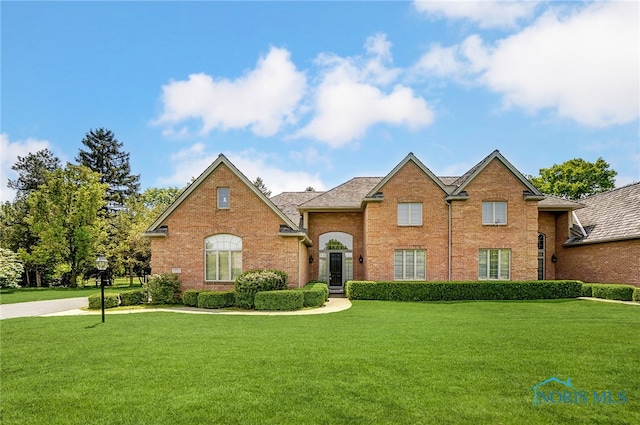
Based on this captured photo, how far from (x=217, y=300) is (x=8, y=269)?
2444 cm

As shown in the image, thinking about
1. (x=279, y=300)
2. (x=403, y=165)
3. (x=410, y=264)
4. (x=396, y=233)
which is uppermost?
(x=403, y=165)

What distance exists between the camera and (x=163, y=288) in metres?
18.9

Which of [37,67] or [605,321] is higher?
[37,67]

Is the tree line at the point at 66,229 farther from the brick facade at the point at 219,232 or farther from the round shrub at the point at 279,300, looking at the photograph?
the round shrub at the point at 279,300

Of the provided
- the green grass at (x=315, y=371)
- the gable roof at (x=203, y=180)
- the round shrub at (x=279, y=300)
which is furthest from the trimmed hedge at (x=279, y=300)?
the gable roof at (x=203, y=180)

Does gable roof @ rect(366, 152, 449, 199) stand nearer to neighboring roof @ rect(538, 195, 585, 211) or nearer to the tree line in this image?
neighboring roof @ rect(538, 195, 585, 211)

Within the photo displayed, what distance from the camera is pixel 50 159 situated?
48688 millimetres

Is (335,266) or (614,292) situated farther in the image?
(335,266)

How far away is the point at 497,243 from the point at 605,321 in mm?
9836

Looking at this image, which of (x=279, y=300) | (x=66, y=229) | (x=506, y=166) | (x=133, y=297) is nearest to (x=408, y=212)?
(x=506, y=166)

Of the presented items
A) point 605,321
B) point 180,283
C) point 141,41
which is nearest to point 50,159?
point 180,283

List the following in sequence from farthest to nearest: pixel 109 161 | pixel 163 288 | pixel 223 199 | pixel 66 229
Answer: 1. pixel 109 161
2. pixel 66 229
3. pixel 223 199
4. pixel 163 288

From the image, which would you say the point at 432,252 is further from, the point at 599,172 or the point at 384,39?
the point at 599,172

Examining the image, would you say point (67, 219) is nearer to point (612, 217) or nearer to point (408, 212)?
point (408, 212)
